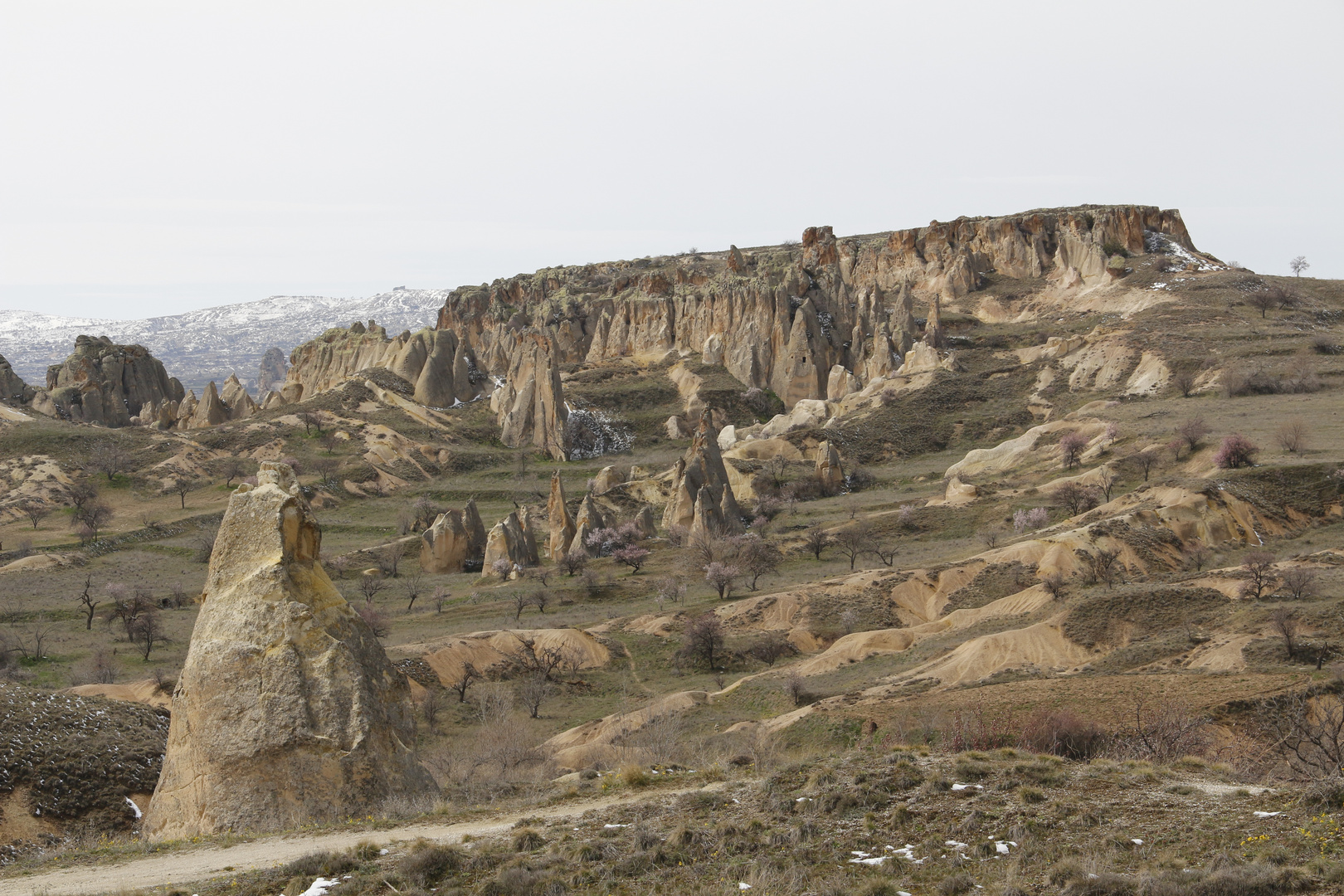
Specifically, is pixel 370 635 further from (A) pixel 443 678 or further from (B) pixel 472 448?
(B) pixel 472 448

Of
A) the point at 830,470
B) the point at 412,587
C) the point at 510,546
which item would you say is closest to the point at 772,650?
the point at 510,546

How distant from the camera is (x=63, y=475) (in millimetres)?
72812

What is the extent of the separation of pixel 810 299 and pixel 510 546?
206 ft

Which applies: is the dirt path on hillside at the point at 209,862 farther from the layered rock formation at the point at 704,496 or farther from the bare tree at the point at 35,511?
the bare tree at the point at 35,511

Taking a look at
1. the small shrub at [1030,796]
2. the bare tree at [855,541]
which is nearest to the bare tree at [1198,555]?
the bare tree at [855,541]

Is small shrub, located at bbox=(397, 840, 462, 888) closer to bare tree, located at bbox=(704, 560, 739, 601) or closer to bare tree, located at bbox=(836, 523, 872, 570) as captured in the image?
bare tree, located at bbox=(704, 560, 739, 601)

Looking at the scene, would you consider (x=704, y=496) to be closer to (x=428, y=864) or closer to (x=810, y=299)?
(x=428, y=864)

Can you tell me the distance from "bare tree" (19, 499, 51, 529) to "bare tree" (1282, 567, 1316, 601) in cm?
6850

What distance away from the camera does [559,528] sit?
5988 cm

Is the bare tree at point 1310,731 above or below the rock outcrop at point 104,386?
below

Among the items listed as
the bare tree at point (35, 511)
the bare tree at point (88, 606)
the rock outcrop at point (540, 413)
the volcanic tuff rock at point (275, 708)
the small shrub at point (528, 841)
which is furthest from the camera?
the rock outcrop at point (540, 413)

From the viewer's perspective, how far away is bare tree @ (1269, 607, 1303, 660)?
23281 millimetres

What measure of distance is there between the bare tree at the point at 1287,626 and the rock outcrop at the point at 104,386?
10261 cm

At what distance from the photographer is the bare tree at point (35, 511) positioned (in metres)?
66.2
